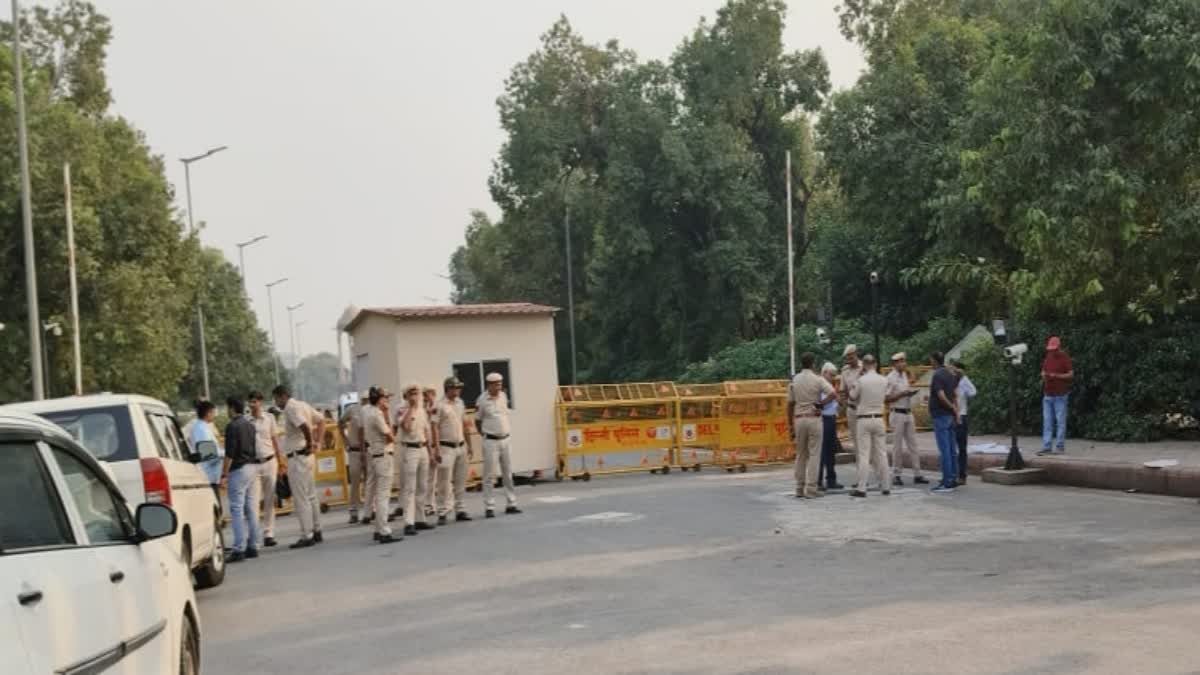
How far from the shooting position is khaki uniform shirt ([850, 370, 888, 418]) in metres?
17.3

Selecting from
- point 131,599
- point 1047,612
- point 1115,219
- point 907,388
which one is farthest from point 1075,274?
point 131,599

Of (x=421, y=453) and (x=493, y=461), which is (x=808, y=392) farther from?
(x=421, y=453)

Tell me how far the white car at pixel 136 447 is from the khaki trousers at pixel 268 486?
326cm

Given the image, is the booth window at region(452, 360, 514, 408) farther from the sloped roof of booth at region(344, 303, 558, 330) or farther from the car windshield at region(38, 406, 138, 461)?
the car windshield at region(38, 406, 138, 461)

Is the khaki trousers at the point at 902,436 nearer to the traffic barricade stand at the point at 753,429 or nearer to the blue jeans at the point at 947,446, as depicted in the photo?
the blue jeans at the point at 947,446

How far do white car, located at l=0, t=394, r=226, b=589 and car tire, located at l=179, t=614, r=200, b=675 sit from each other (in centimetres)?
305

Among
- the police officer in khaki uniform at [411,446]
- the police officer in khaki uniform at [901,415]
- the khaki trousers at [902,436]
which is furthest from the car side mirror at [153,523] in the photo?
the khaki trousers at [902,436]

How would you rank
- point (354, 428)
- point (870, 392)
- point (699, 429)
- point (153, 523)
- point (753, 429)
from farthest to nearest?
point (753, 429)
point (699, 429)
point (354, 428)
point (870, 392)
point (153, 523)

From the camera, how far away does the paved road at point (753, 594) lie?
7777 mm

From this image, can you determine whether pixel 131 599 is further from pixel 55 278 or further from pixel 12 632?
pixel 55 278

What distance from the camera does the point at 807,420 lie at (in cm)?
1720

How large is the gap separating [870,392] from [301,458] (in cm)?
720

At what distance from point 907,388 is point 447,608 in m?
10.2

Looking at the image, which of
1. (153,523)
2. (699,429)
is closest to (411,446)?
(699,429)
